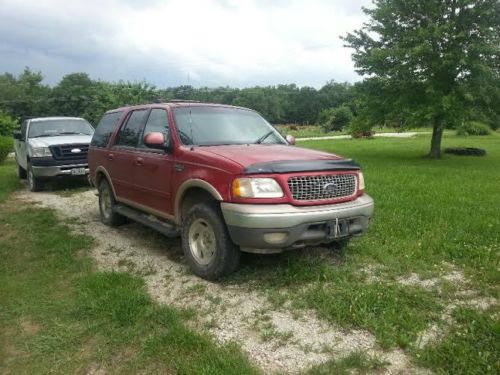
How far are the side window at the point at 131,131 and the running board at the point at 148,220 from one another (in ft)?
3.01

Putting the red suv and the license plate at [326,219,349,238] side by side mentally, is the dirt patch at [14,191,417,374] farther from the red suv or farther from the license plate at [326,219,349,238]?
the license plate at [326,219,349,238]

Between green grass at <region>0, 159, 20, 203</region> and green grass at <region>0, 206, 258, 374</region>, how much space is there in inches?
234

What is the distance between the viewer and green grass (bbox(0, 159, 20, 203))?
36.4ft

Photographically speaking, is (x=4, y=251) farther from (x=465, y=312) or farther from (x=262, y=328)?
(x=465, y=312)

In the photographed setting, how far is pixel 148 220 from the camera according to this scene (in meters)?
5.89

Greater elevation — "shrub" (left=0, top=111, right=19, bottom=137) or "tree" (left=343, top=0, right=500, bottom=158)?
"tree" (left=343, top=0, right=500, bottom=158)

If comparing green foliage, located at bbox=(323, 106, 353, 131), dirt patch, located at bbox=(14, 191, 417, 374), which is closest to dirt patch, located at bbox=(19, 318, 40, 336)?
dirt patch, located at bbox=(14, 191, 417, 374)

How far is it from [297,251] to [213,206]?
4.31ft

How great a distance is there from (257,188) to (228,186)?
0.29m

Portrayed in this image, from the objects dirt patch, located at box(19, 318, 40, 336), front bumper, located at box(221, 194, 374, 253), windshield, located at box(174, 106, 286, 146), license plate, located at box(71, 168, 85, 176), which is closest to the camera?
dirt patch, located at box(19, 318, 40, 336)

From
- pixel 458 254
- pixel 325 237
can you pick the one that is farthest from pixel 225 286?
pixel 458 254

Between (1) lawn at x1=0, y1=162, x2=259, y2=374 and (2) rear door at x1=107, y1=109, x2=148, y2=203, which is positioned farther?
(2) rear door at x1=107, y1=109, x2=148, y2=203

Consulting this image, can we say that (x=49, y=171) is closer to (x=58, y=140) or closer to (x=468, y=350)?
(x=58, y=140)

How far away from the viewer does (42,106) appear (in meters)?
68.3
